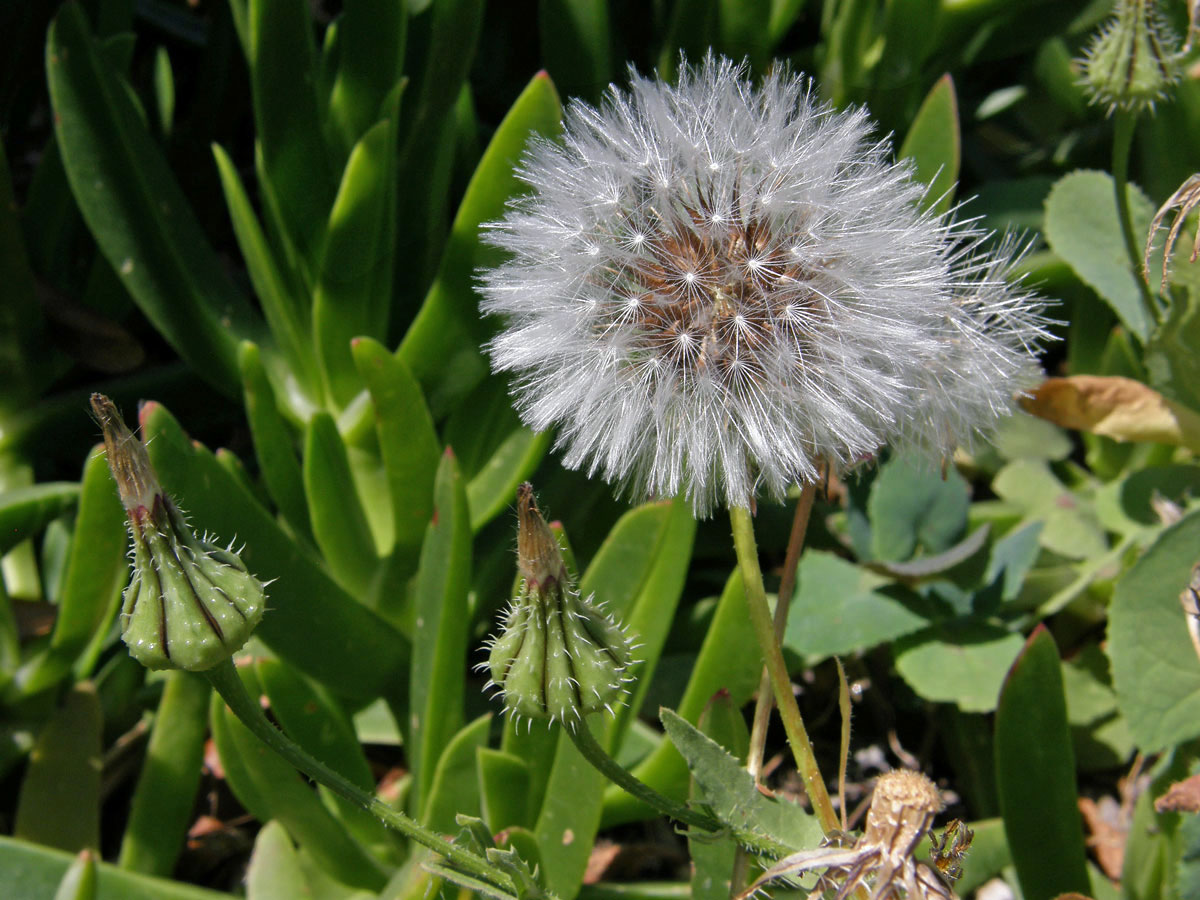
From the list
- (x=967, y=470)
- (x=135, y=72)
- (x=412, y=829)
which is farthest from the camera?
(x=135, y=72)

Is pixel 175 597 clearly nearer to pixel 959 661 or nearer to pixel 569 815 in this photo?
pixel 569 815

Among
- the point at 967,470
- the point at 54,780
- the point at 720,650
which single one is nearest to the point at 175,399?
the point at 54,780

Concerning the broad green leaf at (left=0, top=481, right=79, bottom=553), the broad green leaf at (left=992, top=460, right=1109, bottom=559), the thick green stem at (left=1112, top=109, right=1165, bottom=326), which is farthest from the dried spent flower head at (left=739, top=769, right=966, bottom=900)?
the broad green leaf at (left=0, top=481, right=79, bottom=553)

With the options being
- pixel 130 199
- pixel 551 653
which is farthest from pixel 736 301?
pixel 130 199

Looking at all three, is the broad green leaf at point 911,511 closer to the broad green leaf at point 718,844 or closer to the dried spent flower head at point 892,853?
the broad green leaf at point 718,844

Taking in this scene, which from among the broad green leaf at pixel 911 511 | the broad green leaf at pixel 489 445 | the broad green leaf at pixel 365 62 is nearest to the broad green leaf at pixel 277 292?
the broad green leaf at pixel 365 62

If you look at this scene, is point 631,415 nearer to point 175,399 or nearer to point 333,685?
point 333,685
